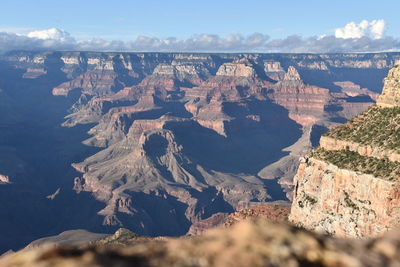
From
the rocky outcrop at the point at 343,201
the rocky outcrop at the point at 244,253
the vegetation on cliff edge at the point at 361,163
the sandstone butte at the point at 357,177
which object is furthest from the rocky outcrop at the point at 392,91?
→ the rocky outcrop at the point at 244,253

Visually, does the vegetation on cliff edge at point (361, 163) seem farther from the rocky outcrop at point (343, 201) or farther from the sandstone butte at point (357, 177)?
the rocky outcrop at point (343, 201)

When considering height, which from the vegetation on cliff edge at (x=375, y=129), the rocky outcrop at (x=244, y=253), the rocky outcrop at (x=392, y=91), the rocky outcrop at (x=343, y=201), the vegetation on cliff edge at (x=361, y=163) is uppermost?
the rocky outcrop at (x=244, y=253)

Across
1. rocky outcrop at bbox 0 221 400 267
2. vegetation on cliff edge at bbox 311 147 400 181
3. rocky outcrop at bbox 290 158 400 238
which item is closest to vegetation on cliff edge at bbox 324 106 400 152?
vegetation on cliff edge at bbox 311 147 400 181

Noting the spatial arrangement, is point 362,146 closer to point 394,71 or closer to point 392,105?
point 392,105

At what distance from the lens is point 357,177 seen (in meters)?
48.9

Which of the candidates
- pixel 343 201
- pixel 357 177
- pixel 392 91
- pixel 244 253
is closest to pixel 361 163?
pixel 357 177

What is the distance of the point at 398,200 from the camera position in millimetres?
43969

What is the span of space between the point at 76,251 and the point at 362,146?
47.0 meters

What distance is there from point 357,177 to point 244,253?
39.8 meters

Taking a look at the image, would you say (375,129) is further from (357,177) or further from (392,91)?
(357,177)

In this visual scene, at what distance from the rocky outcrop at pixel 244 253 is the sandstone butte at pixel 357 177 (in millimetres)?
32480

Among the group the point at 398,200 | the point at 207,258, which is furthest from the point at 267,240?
the point at 398,200

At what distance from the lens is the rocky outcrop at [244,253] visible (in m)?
11.6

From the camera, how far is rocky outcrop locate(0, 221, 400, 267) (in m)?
11.6
